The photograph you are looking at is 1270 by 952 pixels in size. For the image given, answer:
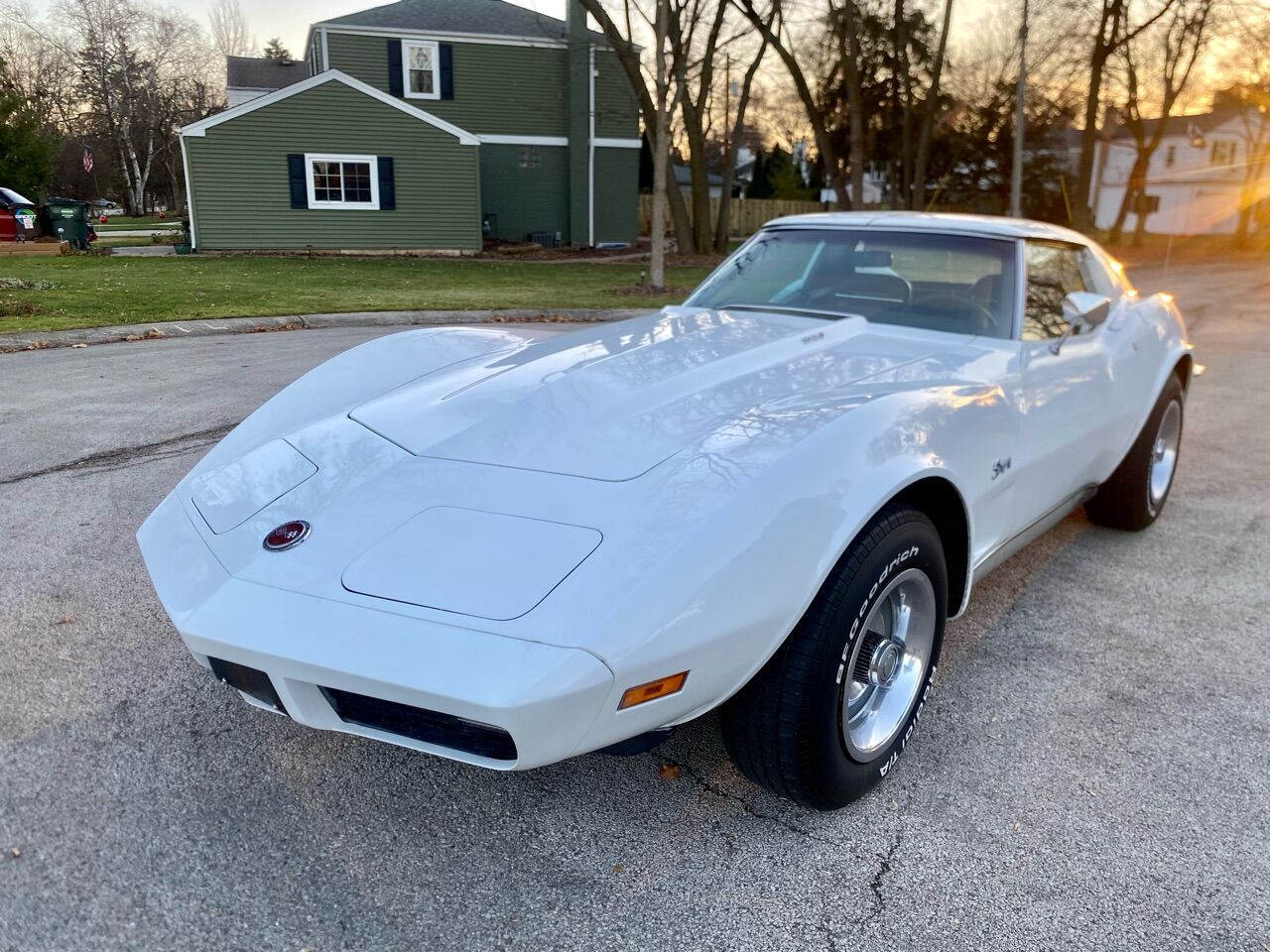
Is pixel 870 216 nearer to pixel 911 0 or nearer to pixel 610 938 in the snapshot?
pixel 610 938

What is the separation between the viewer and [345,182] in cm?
2264

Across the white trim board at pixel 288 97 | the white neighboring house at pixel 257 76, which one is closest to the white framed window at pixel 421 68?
the white trim board at pixel 288 97

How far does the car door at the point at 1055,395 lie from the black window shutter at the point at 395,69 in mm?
25182

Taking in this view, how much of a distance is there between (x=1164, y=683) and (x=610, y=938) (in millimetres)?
2150

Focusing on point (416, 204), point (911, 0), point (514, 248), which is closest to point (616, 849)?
point (416, 204)

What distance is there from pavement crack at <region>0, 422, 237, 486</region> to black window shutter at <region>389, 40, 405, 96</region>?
22.7m

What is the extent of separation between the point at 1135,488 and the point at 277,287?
A: 1353 centimetres

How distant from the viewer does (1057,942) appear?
6.51 ft

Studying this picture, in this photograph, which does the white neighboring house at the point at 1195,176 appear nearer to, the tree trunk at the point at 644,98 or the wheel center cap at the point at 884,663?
the tree trunk at the point at 644,98

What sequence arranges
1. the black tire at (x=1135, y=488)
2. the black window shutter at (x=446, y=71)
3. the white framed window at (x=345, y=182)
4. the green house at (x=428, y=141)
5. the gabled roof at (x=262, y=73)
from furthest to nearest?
1. the gabled roof at (x=262, y=73)
2. the black window shutter at (x=446, y=71)
3. the white framed window at (x=345, y=182)
4. the green house at (x=428, y=141)
5. the black tire at (x=1135, y=488)

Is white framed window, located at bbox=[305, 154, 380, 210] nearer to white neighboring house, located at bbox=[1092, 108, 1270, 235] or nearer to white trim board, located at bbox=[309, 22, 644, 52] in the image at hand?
white trim board, located at bbox=[309, 22, 644, 52]

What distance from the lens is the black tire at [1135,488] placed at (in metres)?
4.25

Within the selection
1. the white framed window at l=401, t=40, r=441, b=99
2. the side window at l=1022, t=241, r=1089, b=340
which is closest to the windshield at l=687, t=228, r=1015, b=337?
the side window at l=1022, t=241, r=1089, b=340

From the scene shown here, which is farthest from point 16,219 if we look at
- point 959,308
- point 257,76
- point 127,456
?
point 959,308
